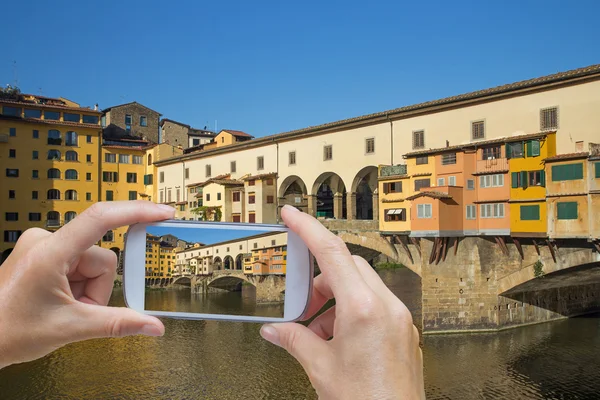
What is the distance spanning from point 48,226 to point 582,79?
37529 mm

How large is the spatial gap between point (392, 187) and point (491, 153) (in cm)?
460

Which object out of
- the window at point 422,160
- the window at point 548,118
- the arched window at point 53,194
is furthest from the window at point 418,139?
the arched window at point 53,194

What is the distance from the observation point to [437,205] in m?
21.9

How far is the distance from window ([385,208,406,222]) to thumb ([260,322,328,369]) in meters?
22.7

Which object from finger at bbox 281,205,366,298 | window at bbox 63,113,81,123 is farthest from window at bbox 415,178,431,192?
window at bbox 63,113,81,123

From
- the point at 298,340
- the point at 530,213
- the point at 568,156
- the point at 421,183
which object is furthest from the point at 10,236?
the point at 298,340

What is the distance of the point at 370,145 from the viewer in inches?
1105

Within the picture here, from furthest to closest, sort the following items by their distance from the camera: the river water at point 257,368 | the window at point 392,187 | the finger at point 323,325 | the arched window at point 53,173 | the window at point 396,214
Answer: the arched window at point 53,173 < the window at point 392,187 < the window at point 396,214 < the river water at point 257,368 < the finger at point 323,325

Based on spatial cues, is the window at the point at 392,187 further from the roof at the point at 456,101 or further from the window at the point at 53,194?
the window at the point at 53,194

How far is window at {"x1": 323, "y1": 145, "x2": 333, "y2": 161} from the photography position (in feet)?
98.9

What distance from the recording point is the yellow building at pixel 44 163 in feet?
135

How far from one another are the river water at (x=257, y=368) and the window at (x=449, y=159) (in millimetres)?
6955

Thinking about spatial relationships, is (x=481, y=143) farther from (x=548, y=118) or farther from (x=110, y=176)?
(x=110, y=176)

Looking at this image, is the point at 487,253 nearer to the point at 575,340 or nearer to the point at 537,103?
the point at 575,340
